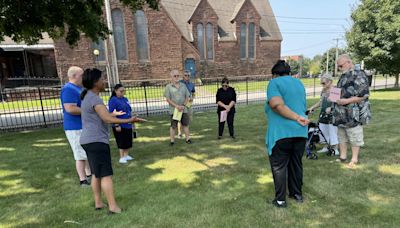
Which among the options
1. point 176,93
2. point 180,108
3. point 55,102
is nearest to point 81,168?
point 180,108

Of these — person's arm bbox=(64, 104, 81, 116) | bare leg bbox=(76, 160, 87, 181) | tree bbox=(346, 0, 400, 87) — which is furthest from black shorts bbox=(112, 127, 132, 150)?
tree bbox=(346, 0, 400, 87)

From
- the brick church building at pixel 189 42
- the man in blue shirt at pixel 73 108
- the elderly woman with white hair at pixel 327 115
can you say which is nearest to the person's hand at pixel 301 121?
the elderly woman with white hair at pixel 327 115

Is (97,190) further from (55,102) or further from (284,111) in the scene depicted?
(55,102)

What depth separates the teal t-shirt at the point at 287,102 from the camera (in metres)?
3.51

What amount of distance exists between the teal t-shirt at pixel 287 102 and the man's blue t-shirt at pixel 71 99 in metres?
2.89

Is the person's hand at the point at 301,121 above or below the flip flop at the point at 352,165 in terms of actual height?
above

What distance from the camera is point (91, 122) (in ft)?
11.5

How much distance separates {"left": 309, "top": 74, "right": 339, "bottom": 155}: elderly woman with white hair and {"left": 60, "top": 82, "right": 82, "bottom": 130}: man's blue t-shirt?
438cm

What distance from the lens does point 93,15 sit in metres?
9.60

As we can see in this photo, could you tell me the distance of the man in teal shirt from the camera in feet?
11.5

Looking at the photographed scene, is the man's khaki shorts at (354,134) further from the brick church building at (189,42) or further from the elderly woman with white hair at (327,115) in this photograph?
the brick church building at (189,42)

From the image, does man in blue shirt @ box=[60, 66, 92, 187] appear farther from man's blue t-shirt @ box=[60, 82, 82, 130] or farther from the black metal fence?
the black metal fence

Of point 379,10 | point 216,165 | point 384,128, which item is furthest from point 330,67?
point 216,165

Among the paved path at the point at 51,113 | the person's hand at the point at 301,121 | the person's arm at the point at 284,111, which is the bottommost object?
the paved path at the point at 51,113
